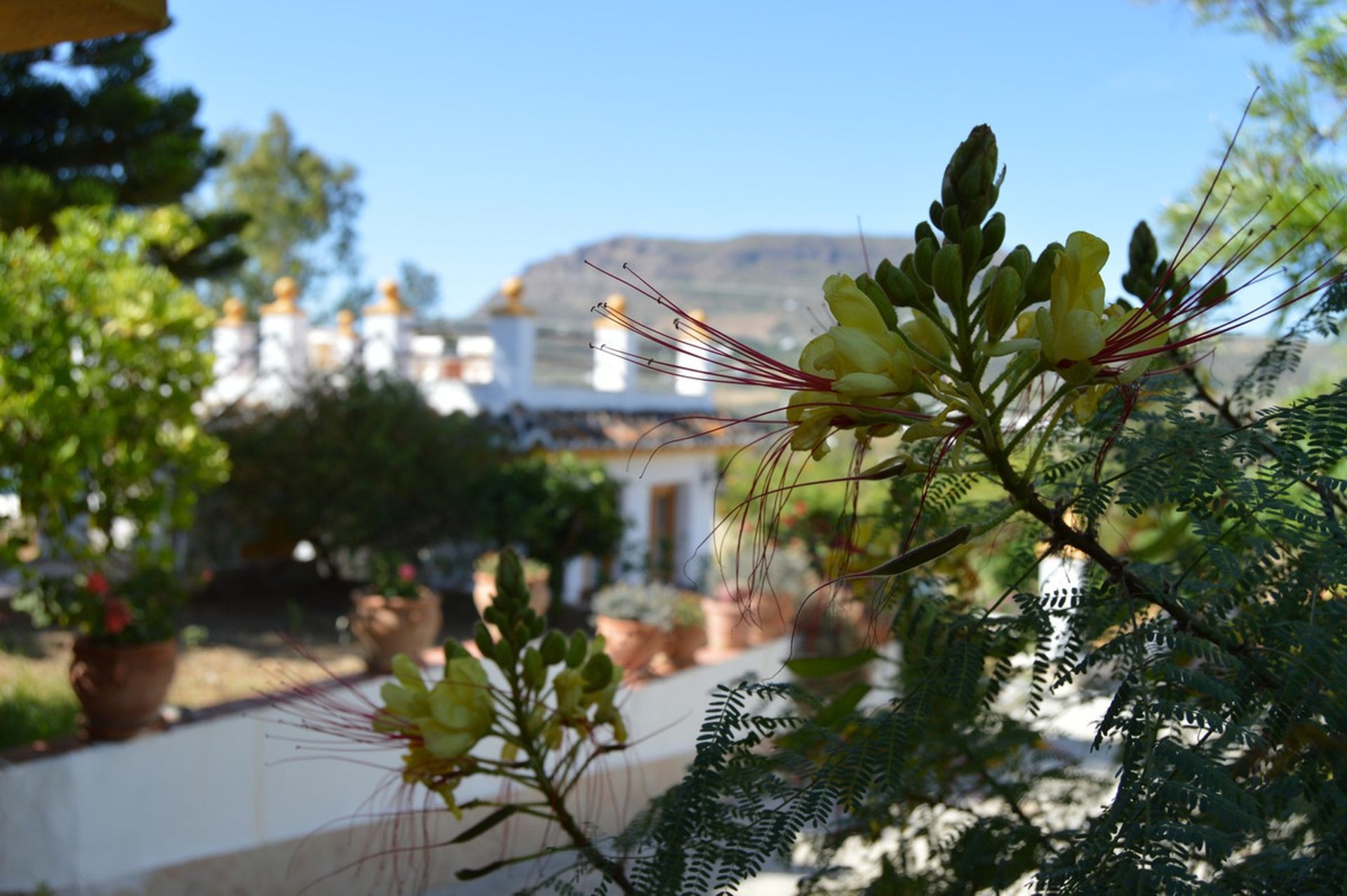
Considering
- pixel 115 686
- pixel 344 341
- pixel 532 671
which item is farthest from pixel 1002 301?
pixel 344 341

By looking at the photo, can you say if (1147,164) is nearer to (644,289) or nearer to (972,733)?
(972,733)

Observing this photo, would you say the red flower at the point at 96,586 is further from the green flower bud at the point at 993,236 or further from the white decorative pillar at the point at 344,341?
the green flower bud at the point at 993,236

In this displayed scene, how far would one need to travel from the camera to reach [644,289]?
105cm

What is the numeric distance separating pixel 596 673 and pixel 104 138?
740cm

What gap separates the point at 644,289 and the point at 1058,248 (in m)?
0.37

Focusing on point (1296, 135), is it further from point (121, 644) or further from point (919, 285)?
point (121, 644)

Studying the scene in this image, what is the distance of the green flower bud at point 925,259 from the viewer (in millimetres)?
866

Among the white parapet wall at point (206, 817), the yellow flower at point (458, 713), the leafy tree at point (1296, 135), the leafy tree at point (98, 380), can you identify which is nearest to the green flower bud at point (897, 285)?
the yellow flower at point (458, 713)

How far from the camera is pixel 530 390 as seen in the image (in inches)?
434

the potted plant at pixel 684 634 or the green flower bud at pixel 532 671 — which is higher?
the green flower bud at pixel 532 671

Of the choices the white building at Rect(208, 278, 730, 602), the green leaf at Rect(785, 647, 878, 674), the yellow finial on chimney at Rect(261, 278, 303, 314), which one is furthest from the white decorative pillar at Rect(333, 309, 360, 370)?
the green leaf at Rect(785, 647, 878, 674)

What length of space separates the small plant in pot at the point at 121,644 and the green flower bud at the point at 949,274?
5382mm

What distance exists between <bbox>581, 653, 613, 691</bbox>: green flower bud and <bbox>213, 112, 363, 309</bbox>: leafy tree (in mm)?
26616

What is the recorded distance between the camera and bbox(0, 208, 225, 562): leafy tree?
18.9 feet
